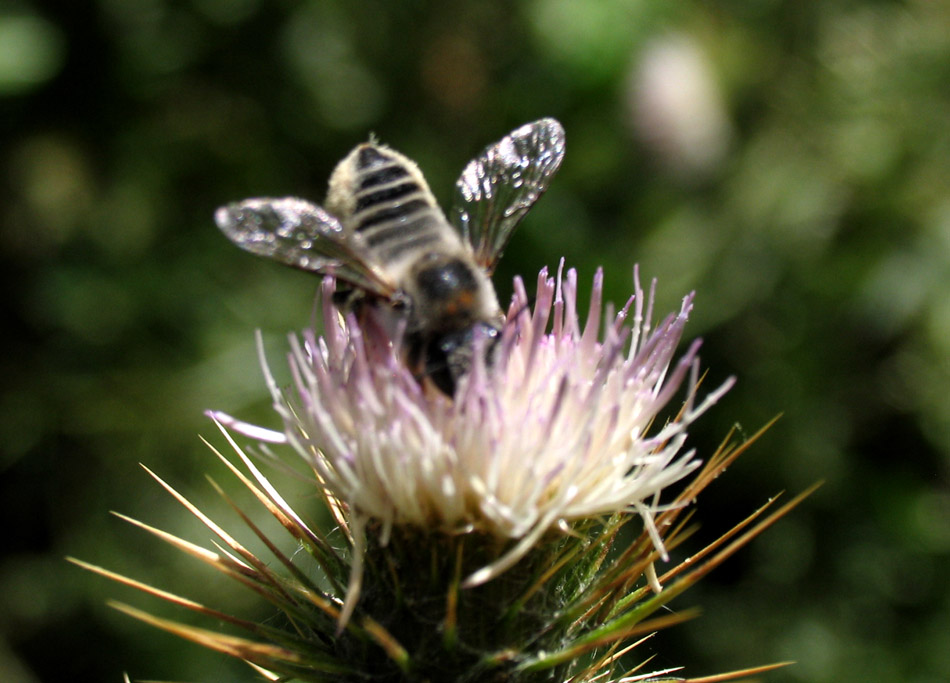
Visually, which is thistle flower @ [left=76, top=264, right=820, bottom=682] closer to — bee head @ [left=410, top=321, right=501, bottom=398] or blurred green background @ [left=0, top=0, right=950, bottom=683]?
bee head @ [left=410, top=321, right=501, bottom=398]

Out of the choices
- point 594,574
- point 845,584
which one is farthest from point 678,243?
point 594,574

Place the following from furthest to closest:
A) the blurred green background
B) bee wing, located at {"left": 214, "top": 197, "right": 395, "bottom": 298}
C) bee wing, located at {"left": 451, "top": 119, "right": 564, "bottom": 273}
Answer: the blurred green background → bee wing, located at {"left": 451, "top": 119, "right": 564, "bottom": 273} → bee wing, located at {"left": 214, "top": 197, "right": 395, "bottom": 298}

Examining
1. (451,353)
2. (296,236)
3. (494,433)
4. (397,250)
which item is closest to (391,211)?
(397,250)

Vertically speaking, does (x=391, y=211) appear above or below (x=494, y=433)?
above

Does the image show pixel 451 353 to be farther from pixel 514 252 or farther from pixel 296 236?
pixel 514 252

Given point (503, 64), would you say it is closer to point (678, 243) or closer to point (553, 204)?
point (553, 204)

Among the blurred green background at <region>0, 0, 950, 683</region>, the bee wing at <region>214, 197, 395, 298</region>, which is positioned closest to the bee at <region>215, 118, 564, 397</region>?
the bee wing at <region>214, 197, 395, 298</region>
